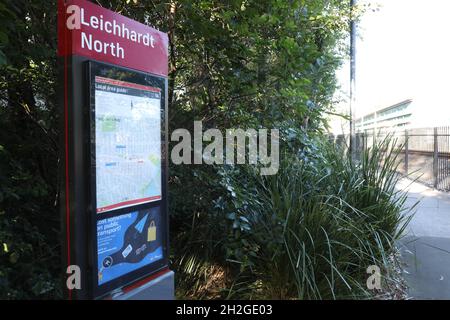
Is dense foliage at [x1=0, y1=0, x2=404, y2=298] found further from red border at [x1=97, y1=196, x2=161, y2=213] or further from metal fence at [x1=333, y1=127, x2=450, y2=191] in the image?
metal fence at [x1=333, y1=127, x2=450, y2=191]

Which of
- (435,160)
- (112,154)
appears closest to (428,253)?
(112,154)

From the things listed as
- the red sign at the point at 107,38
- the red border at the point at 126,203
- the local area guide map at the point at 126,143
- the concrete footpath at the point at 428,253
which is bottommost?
the concrete footpath at the point at 428,253

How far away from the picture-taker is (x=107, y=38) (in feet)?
8.75

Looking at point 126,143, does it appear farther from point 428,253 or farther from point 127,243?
point 428,253

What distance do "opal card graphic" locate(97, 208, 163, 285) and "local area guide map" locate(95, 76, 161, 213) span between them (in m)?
0.11

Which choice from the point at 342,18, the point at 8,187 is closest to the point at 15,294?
the point at 8,187

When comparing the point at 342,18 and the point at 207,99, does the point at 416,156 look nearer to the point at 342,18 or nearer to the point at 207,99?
the point at 342,18

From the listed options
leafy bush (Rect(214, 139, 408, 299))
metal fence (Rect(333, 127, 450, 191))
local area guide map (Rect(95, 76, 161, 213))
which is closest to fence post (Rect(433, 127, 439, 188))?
metal fence (Rect(333, 127, 450, 191))

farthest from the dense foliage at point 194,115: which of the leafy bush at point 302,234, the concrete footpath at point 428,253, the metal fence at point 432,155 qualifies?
the metal fence at point 432,155

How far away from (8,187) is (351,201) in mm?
3559

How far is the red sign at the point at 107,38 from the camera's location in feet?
8.01

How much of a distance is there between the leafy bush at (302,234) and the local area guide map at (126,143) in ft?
3.66

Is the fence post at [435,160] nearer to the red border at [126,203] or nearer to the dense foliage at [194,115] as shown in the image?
the dense foliage at [194,115]

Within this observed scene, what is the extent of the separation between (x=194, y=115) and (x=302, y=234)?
177 centimetres
